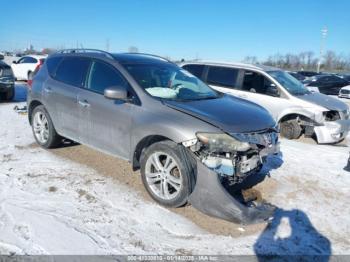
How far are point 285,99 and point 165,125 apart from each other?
17.4ft

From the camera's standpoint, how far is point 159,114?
4.25 metres

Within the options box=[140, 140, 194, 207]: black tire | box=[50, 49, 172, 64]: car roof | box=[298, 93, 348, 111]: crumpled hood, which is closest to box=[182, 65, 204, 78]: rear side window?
box=[298, 93, 348, 111]: crumpled hood

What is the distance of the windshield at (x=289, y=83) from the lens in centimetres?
876

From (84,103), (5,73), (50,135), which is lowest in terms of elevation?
(50,135)

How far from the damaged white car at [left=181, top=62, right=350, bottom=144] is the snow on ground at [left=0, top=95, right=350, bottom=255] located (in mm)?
2663

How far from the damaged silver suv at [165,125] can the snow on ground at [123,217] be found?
1.06 ft

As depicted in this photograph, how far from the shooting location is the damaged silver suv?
3.84m

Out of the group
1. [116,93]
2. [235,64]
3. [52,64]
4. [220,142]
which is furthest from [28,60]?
[220,142]

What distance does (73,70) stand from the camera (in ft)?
18.4

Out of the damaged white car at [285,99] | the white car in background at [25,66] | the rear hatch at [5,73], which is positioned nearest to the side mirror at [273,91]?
the damaged white car at [285,99]

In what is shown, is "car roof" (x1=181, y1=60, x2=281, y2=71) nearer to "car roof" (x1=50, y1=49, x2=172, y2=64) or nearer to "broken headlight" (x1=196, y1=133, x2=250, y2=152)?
"car roof" (x1=50, y1=49, x2=172, y2=64)

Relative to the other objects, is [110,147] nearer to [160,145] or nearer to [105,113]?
[105,113]

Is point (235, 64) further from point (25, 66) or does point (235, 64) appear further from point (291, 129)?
point (25, 66)

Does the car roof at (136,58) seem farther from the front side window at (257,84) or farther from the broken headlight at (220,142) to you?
the front side window at (257,84)
